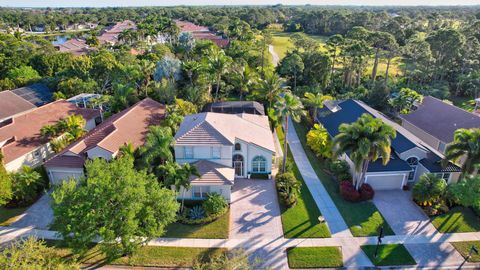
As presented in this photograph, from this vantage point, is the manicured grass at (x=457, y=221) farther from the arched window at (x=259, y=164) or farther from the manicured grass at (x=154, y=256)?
the manicured grass at (x=154, y=256)

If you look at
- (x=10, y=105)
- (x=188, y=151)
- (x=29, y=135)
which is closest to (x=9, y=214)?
(x=29, y=135)

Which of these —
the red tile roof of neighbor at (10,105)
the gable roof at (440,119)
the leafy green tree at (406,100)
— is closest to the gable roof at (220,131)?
the gable roof at (440,119)

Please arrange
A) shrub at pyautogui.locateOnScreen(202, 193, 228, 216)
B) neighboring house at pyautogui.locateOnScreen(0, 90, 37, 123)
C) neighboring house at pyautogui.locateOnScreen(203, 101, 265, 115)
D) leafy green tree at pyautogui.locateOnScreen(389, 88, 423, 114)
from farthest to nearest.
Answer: leafy green tree at pyautogui.locateOnScreen(389, 88, 423, 114) → neighboring house at pyautogui.locateOnScreen(203, 101, 265, 115) → neighboring house at pyautogui.locateOnScreen(0, 90, 37, 123) → shrub at pyautogui.locateOnScreen(202, 193, 228, 216)

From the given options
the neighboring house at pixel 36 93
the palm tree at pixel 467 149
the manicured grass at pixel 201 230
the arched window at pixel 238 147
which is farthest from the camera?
the neighboring house at pixel 36 93

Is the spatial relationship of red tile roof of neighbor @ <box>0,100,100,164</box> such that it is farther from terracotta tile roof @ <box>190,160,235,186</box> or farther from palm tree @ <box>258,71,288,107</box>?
palm tree @ <box>258,71,288,107</box>

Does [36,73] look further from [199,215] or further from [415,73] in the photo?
[415,73]

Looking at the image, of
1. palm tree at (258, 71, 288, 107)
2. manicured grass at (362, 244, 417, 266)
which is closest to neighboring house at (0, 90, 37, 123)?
palm tree at (258, 71, 288, 107)
